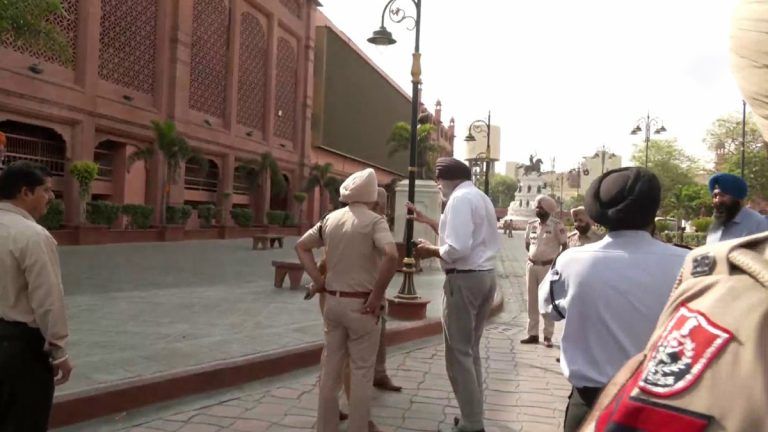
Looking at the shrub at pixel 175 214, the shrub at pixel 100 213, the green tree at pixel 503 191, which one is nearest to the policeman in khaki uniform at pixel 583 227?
the shrub at pixel 100 213

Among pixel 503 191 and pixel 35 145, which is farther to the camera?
pixel 503 191

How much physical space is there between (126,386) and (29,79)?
52.7 feet

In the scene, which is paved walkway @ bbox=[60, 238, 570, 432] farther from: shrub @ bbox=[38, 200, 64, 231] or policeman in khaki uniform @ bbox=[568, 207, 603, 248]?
shrub @ bbox=[38, 200, 64, 231]

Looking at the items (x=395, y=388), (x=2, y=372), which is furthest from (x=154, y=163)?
(x=2, y=372)

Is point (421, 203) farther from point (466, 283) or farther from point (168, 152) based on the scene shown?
point (168, 152)

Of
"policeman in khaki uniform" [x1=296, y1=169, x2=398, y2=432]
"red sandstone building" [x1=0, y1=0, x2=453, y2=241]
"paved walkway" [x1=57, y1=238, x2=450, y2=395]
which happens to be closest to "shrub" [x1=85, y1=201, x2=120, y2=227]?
"red sandstone building" [x1=0, y1=0, x2=453, y2=241]

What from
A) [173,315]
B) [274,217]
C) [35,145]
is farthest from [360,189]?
[274,217]

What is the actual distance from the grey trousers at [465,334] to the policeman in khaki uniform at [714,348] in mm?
2978

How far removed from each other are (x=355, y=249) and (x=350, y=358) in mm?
687

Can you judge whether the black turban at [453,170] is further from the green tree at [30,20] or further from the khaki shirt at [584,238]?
the green tree at [30,20]

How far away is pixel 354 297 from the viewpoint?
362cm

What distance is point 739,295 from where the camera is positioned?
805mm

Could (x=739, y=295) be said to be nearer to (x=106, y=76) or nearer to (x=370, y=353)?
(x=370, y=353)

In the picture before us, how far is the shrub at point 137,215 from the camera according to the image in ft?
64.5
